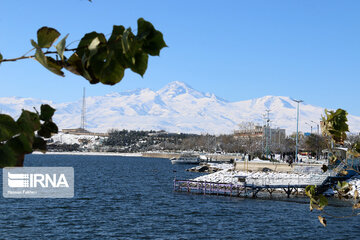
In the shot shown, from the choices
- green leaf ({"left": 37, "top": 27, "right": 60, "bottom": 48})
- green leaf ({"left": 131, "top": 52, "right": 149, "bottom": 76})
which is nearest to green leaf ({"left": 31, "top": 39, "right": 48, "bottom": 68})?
green leaf ({"left": 37, "top": 27, "right": 60, "bottom": 48})

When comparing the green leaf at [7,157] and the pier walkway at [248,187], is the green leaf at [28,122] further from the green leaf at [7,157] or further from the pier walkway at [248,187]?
the pier walkway at [248,187]

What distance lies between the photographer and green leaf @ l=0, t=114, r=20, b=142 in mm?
1854

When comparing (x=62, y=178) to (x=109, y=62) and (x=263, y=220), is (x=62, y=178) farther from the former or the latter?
(x=109, y=62)

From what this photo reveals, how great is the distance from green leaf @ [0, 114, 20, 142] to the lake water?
30.3m

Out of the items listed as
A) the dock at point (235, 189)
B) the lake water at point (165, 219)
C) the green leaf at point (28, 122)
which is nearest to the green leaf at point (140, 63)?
the green leaf at point (28, 122)

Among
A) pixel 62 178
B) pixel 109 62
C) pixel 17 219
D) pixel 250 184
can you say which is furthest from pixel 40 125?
pixel 62 178

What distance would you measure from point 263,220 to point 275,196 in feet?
63.6

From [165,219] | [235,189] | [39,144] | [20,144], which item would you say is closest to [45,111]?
[39,144]

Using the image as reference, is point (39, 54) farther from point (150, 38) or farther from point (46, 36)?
point (150, 38)

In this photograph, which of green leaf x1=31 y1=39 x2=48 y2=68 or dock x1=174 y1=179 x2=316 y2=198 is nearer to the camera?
green leaf x1=31 y1=39 x2=48 y2=68

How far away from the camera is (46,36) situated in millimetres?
1872

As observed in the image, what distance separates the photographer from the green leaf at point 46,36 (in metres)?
1.85

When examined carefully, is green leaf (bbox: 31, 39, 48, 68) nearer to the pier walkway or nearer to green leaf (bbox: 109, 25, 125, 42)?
green leaf (bbox: 109, 25, 125, 42)

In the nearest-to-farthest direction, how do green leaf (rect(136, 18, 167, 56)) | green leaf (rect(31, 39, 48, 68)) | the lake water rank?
1. green leaf (rect(136, 18, 167, 56))
2. green leaf (rect(31, 39, 48, 68))
3. the lake water
